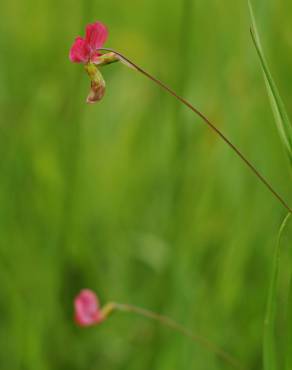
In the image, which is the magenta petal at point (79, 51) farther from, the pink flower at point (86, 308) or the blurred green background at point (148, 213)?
→ the blurred green background at point (148, 213)

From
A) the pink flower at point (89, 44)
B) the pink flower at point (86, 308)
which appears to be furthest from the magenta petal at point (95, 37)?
the pink flower at point (86, 308)

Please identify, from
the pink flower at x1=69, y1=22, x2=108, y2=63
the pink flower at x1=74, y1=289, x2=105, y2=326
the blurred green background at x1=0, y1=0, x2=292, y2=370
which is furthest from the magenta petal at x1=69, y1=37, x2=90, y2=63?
the blurred green background at x1=0, y1=0, x2=292, y2=370

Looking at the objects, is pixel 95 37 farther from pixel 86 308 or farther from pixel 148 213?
pixel 148 213

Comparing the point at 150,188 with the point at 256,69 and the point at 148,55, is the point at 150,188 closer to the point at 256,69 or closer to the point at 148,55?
the point at 256,69

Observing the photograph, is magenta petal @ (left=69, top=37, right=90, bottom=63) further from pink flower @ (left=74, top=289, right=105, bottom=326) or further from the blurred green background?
the blurred green background

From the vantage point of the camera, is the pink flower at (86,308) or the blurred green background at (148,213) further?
the blurred green background at (148,213)
